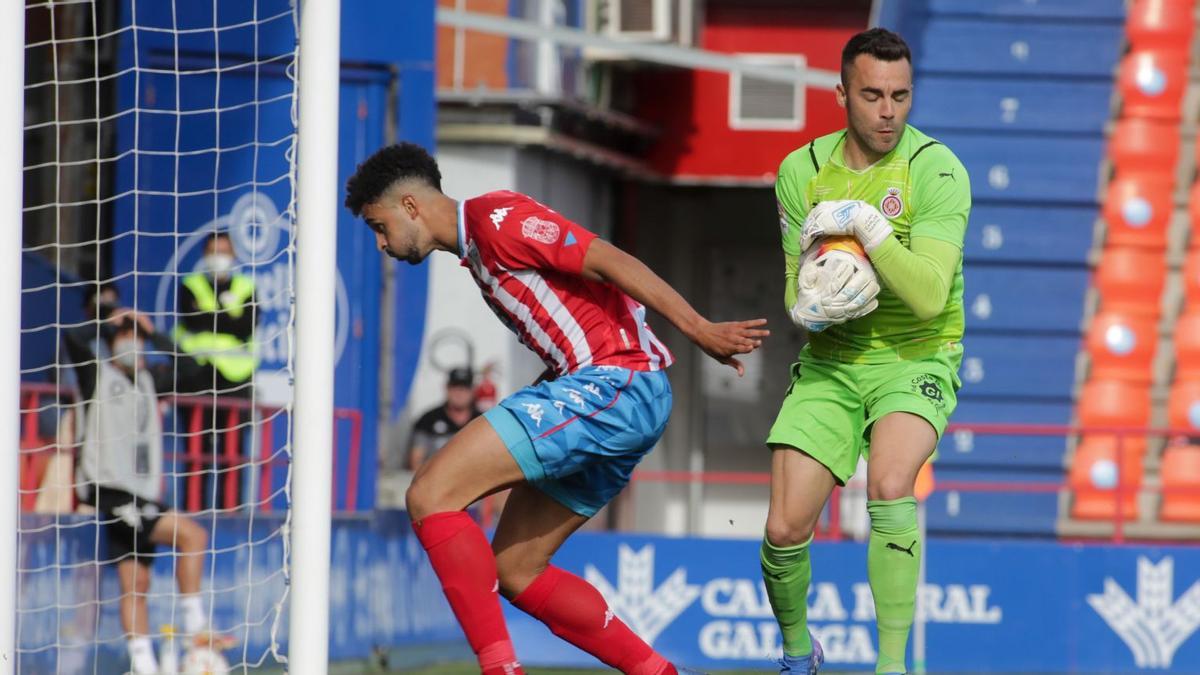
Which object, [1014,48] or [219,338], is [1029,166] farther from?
[219,338]

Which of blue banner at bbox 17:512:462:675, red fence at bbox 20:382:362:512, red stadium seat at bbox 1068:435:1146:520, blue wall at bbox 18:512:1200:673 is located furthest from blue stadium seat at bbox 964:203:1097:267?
blue banner at bbox 17:512:462:675

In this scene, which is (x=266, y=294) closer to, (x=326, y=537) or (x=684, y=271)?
(x=326, y=537)

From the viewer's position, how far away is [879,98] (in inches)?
223

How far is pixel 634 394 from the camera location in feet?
18.5

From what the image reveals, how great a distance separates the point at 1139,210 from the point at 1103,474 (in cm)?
244

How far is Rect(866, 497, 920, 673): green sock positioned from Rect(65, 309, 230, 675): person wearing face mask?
4311 millimetres

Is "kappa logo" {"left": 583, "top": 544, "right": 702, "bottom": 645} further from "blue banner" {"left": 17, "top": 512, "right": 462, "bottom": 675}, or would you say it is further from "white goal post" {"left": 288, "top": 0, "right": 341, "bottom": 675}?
"white goal post" {"left": 288, "top": 0, "right": 341, "bottom": 675}

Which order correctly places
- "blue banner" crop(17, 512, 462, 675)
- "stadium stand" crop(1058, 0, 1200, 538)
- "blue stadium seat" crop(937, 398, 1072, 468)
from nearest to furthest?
1. "blue banner" crop(17, 512, 462, 675)
2. "stadium stand" crop(1058, 0, 1200, 538)
3. "blue stadium seat" crop(937, 398, 1072, 468)

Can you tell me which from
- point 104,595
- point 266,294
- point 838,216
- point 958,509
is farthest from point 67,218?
Answer: point 838,216

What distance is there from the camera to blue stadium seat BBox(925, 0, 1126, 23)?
1677cm

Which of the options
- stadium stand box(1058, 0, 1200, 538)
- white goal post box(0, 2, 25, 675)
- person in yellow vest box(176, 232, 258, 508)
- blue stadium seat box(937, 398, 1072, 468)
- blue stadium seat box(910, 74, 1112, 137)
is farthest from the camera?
blue stadium seat box(910, 74, 1112, 137)

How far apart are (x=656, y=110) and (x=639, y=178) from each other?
78cm

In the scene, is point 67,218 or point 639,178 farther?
point 639,178

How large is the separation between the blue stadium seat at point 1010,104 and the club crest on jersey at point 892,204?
10.5 metres
